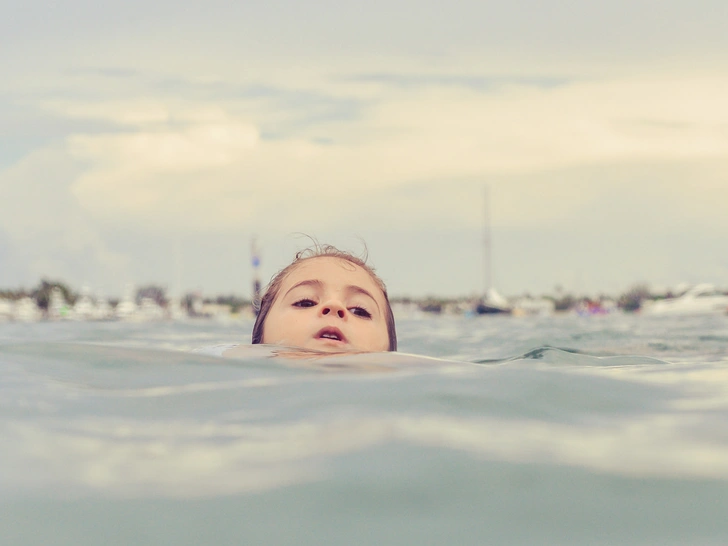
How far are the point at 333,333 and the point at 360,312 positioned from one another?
0.93 feet

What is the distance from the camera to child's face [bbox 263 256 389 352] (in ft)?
14.7

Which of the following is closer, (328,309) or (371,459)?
(371,459)

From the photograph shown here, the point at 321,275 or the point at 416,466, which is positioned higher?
the point at 321,275

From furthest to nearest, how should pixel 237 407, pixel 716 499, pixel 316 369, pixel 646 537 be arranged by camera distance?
pixel 316 369, pixel 237 407, pixel 716 499, pixel 646 537

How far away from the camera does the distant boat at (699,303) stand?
2280 centimetres

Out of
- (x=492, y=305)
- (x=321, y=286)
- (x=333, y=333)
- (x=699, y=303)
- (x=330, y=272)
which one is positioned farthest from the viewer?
(x=492, y=305)

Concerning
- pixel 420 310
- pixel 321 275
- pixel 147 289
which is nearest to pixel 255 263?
pixel 147 289

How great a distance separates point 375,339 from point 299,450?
8.36 ft

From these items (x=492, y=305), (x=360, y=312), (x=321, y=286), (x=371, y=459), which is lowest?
(x=492, y=305)

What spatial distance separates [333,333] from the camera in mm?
4461

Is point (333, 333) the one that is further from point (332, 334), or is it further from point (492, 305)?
point (492, 305)

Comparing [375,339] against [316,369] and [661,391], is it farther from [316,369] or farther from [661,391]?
[661,391]

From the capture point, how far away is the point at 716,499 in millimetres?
1829

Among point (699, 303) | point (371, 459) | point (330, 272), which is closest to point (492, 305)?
point (699, 303)
